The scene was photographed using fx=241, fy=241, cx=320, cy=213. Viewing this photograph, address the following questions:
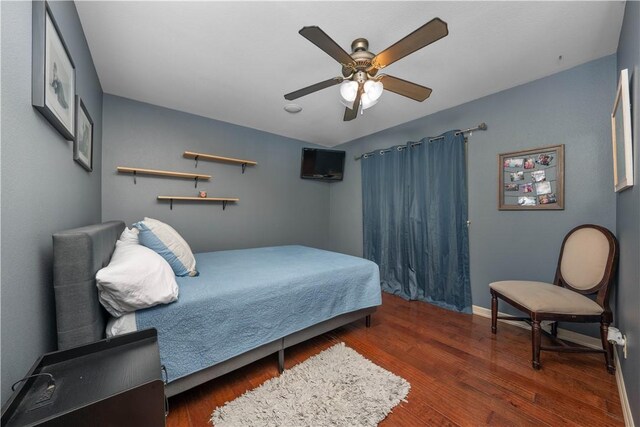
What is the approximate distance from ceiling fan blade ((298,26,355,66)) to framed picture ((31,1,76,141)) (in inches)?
43.0

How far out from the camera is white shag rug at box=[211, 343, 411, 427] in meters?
1.37

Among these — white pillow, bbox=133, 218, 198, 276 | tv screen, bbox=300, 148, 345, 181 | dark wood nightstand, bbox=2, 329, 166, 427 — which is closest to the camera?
dark wood nightstand, bbox=2, 329, 166, 427

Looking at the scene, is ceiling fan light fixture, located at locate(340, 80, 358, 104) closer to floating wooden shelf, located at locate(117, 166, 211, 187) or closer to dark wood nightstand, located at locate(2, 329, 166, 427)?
dark wood nightstand, located at locate(2, 329, 166, 427)

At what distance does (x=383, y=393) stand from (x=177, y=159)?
10.9ft

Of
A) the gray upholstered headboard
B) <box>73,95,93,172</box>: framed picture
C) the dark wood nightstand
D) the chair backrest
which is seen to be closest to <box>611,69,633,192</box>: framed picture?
the chair backrest

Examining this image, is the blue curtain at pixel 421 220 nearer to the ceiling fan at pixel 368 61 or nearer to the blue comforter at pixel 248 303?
the blue comforter at pixel 248 303

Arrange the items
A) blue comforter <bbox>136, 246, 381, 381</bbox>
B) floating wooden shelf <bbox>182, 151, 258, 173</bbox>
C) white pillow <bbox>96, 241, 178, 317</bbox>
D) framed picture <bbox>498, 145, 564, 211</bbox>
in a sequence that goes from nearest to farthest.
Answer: white pillow <bbox>96, 241, 178, 317</bbox>
blue comforter <bbox>136, 246, 381, 381</bbox>
framed picture <bbox>498, 145, 564, 211</bbox>
floating wooden shelf <bbox>182, 151, 258, 173</bbox>

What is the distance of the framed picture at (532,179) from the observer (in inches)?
90.7

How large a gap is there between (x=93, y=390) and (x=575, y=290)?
10.5ft

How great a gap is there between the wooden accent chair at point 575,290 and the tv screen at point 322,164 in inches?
117

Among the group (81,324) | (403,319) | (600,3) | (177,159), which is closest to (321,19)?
(600,3)

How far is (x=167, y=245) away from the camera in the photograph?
1.79 meters

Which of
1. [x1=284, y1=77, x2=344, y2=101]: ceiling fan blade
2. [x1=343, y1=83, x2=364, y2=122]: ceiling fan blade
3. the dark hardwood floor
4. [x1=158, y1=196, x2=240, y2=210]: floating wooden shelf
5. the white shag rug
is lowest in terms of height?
the dark hardwood floor

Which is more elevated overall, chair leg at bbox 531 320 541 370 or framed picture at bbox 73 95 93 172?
framed picture at bbox 73 95 93 172
